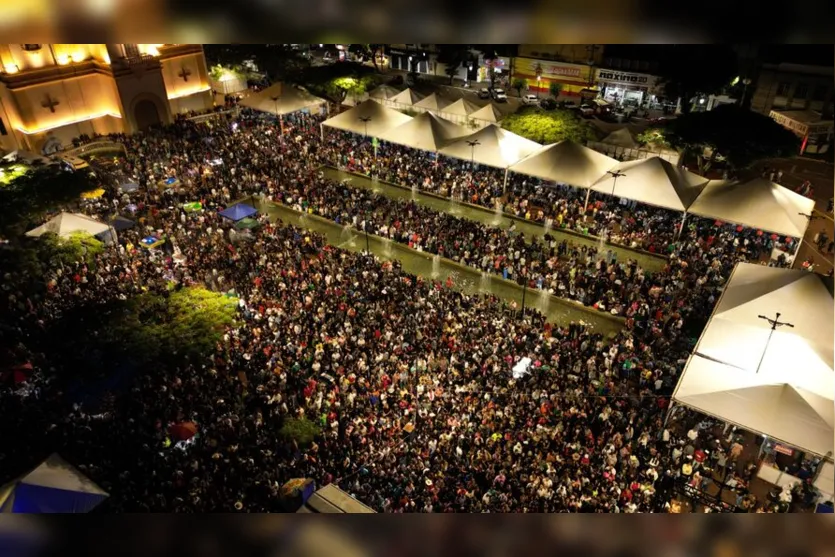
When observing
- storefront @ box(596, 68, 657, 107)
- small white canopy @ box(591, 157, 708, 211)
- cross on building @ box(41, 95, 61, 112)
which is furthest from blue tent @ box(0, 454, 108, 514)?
storefront @ box(596, 68, 657, 107)

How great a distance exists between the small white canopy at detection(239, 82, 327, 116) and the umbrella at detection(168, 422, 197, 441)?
22.7 m

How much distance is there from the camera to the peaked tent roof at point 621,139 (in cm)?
2709

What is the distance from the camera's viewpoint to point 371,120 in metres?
28.6

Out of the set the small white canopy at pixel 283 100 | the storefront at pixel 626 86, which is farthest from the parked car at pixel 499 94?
the small white canopy at pixel 283 100

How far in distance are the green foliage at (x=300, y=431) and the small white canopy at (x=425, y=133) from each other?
1579 cm

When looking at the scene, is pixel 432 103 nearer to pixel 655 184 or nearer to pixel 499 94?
pixel 499 94

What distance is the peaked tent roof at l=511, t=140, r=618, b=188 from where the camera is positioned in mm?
22125

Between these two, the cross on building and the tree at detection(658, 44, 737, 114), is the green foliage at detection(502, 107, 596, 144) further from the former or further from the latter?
the cross on building

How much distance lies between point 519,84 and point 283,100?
22.6 metres

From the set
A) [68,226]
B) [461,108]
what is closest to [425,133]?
[461,108]

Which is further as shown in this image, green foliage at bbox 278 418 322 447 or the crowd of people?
green foliage at bbox 278 418 322 447
